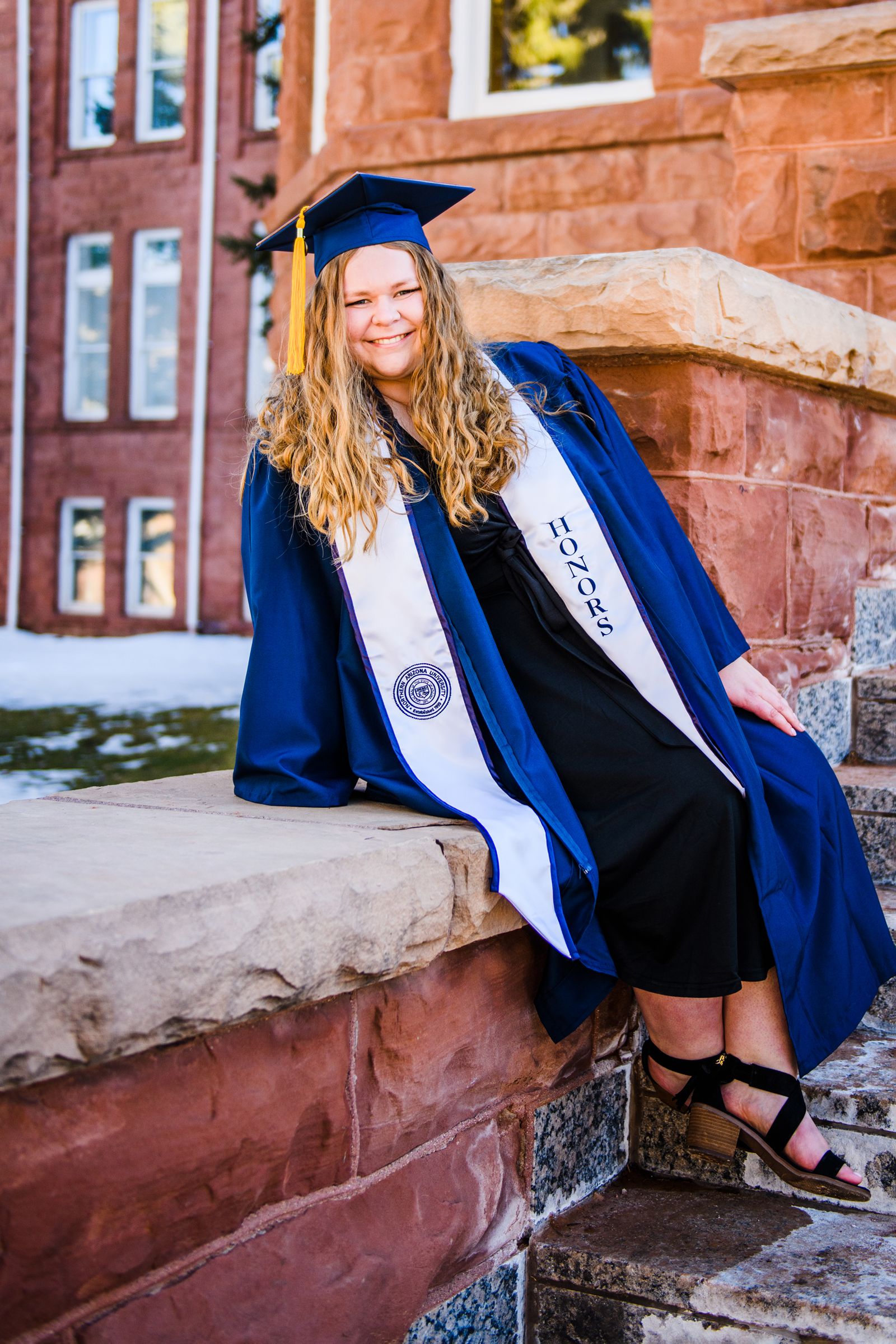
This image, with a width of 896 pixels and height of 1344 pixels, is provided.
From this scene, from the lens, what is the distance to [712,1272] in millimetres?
1919

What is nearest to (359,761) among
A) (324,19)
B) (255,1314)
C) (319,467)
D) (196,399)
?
(319,467)

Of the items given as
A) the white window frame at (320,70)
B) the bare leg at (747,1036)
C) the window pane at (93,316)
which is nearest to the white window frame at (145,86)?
the window pane at (93,316)

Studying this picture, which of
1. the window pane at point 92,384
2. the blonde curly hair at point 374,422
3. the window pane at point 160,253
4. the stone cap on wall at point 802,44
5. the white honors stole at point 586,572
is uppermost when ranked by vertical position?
the window pane at point 160,253

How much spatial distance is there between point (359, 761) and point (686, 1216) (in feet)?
3.07

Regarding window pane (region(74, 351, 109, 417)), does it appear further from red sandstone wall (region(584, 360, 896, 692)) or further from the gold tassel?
the gold tassel

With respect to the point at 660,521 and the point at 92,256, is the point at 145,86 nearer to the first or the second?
the point at 92,256

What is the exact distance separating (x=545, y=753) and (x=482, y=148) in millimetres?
3934

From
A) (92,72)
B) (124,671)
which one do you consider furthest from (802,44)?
(92,72)

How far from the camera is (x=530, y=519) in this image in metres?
2.25

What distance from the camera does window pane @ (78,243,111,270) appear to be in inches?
608

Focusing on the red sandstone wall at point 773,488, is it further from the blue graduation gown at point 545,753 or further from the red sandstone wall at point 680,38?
the red sandstone wall at point 680,38

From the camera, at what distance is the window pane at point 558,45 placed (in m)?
5.54

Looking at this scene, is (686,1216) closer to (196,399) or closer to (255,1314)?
(255,1314)

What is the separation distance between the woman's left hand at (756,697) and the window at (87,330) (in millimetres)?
14169
